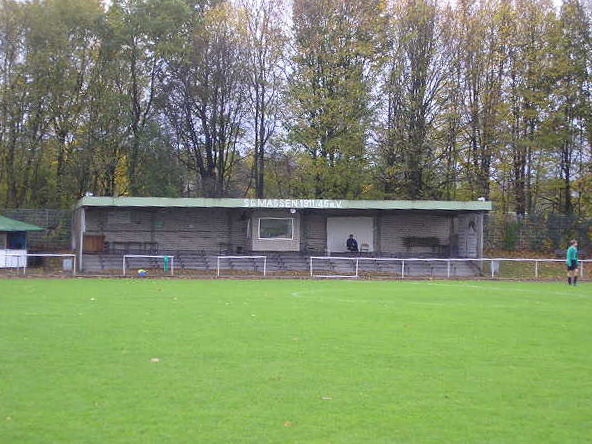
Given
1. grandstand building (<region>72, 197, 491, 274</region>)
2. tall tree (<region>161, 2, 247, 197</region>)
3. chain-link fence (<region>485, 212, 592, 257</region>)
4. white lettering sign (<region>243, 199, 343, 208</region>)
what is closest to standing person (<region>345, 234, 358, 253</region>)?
grandstand building (<region>72, 197, 491, 274</region>)

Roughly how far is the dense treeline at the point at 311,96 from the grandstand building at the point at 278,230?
17.9 ft

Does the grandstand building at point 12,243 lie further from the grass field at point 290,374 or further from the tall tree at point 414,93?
the tall tree at point 414,93

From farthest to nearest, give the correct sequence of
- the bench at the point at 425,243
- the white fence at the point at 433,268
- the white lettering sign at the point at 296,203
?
the bench at the point at 425,243
the white lettering sign at the point at 296,203
the white fence at the point at 433,268

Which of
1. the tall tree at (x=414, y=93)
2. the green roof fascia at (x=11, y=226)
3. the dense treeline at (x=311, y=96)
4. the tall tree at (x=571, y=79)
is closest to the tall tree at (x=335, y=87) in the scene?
the dense treeline at (x=311, y=96)

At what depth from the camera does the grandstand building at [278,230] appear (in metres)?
34.1

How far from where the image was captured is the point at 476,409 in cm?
680

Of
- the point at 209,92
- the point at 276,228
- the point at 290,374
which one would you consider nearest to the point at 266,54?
the point at 209,92

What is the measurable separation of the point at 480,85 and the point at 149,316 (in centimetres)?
3257

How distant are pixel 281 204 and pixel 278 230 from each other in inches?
91.8

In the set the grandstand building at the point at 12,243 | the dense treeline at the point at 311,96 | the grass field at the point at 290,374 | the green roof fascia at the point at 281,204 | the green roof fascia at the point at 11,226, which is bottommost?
the grass field at the point at 290,374

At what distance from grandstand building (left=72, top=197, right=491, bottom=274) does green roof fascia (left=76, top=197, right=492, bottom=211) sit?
2.02ft

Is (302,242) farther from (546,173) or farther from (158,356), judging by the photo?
(158,356)

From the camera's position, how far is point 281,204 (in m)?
32.3

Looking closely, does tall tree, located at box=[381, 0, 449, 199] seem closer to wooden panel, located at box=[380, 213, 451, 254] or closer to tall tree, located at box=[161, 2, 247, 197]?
wooden panel, located at box=[380, 213, 451, 254]
